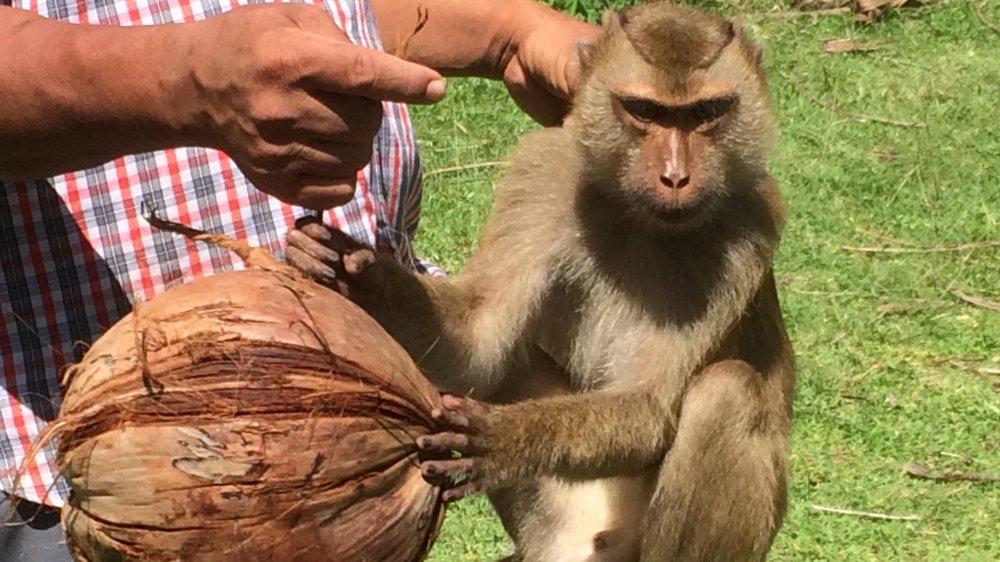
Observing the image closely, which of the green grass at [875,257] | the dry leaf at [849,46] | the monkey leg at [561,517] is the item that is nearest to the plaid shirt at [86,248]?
the monkey leg at [561,517]

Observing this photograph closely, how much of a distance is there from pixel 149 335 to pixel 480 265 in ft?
5.08

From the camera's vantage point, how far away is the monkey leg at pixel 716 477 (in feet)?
11.2

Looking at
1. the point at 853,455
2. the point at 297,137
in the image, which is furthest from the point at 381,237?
the point at 853,455

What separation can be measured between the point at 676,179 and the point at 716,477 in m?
0.70

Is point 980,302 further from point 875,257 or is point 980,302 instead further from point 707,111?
point 707,111

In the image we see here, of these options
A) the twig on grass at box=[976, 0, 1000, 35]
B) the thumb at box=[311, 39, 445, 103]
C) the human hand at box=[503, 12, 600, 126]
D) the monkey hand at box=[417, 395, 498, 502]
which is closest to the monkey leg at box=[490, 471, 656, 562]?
the monkey hand at box=[417, 395, 498, 502]

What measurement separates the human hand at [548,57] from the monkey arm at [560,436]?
0.84m

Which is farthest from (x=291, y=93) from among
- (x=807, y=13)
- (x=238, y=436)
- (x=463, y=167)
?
(x=807, y=13)

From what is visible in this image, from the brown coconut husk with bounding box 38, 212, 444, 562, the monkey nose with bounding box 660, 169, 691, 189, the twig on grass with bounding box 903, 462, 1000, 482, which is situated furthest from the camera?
the twig on grass with bounding box 903, 462, 1000, 482

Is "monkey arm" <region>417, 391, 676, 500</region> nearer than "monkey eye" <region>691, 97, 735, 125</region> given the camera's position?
Yes

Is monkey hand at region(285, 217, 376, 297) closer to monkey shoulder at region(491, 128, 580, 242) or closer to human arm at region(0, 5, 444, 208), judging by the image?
human arm at region(0, 5, 444, 208)

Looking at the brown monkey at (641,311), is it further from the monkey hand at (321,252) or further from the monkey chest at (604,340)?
the monkey hand at (321,252)

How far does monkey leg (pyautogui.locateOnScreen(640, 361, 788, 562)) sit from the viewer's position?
340cm

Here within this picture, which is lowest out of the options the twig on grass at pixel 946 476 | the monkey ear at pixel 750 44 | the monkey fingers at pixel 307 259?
the twig on grass at pixel 946 476
